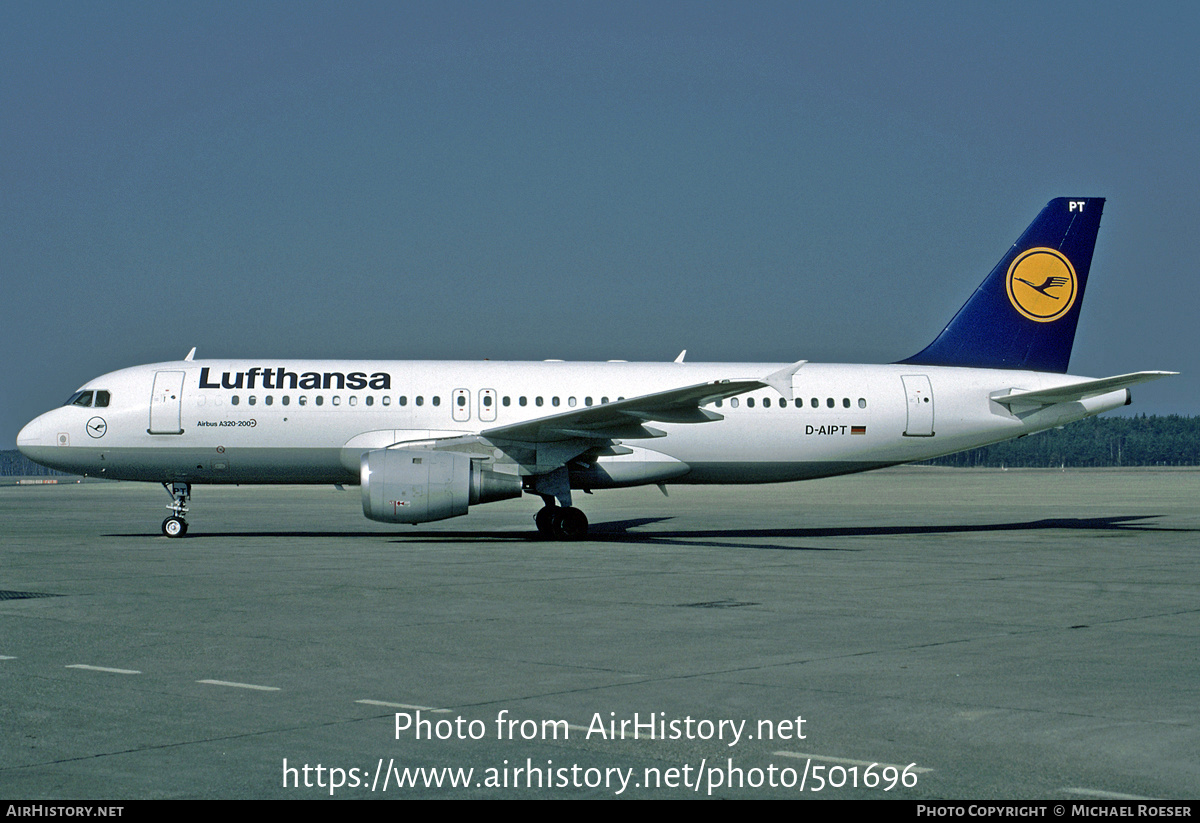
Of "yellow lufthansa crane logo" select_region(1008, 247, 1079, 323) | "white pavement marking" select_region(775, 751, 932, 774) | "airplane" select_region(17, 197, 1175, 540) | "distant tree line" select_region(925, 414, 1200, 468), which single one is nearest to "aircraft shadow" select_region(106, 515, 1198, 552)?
"airplane" select_region(17, 197, 1175, 540)

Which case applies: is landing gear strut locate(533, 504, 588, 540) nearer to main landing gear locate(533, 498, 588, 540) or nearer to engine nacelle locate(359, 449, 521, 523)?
main landing gear locate(533, 498, 588, 540)

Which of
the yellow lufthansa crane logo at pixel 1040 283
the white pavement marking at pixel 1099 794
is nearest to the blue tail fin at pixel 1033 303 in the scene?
the yellow lufthansa crane logo at pixel 1040 283

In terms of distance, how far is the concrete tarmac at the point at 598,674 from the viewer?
6.02 metres

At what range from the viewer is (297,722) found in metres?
7.11

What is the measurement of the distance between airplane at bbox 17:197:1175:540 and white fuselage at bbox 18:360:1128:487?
0.13ft

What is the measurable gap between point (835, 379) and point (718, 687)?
1885 cm

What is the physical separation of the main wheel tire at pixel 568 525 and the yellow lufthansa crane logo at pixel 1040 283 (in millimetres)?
11360

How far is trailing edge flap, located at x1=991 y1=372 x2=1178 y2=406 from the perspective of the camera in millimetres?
24266

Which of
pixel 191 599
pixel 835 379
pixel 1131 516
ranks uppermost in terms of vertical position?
pixel 835 379

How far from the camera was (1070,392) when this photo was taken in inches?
1011

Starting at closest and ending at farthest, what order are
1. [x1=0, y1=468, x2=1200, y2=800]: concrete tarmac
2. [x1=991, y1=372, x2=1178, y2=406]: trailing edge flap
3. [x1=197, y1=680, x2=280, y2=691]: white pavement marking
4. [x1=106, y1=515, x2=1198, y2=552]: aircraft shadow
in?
[x1=0, y1=468, x2=1200, y2=800]: concrete tarmac, [x1=197, y1=680, x2=280, y2=691]: white pavement marking, [x1=106, y1=515, x2=1198, y2=552]: aircraft shadow, [x1=991, y1=372, x2=1178, y2=406]: trailing edge flap
